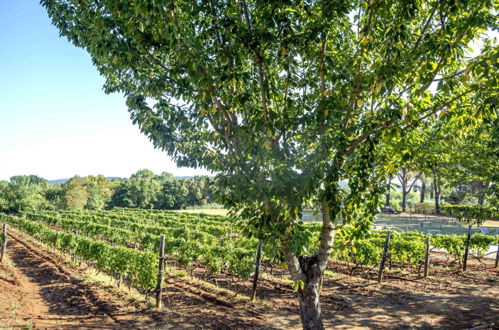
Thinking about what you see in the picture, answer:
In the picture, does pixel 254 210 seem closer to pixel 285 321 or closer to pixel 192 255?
pixel 285 321

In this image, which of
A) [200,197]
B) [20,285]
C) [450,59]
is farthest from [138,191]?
[450,59]

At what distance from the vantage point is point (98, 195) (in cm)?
6938

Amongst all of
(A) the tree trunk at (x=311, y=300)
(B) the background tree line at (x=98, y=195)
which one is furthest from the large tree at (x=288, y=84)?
(B) the background tree line at (x=98, y=195)

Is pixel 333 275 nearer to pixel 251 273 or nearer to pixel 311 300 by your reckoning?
pixel 251 273

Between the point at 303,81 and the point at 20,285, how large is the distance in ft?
41.8

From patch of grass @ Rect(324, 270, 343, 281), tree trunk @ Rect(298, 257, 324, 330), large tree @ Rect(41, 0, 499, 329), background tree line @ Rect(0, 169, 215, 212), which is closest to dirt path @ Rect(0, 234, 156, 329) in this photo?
tree trunk @ Rect(298, 257, 324, 330)

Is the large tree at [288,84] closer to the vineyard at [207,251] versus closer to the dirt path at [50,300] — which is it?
the vineyard at [207,251]

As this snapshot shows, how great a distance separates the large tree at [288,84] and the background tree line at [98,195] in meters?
49.5

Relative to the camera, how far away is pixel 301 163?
208 inches

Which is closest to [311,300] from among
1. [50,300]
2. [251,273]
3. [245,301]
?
[245,301]

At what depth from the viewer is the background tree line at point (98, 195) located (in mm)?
55406

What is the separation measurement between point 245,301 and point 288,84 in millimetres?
7495

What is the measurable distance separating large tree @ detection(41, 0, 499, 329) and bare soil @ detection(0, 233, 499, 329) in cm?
387

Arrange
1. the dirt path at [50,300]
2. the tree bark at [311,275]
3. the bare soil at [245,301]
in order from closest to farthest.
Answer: the tree bark at [311,275], the dirt path at [50,300], the bare soil at [245,301]
